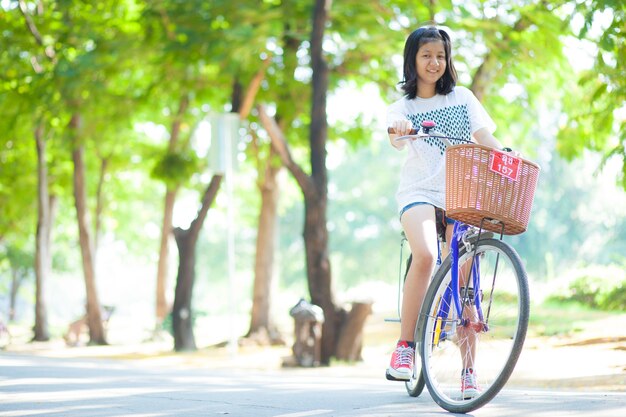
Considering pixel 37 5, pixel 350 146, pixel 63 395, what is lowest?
pixel 63 395

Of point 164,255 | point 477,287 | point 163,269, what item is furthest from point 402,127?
point 163,269

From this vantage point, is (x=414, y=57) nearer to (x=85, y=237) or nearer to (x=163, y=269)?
(x=85, y=237)

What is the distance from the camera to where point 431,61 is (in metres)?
5.70

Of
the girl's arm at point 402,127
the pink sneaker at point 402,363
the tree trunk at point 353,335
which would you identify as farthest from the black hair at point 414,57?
the tree trunk at point 353,335

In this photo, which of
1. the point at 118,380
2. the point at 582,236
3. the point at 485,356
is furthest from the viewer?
the point at 582,236

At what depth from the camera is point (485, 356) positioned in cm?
541

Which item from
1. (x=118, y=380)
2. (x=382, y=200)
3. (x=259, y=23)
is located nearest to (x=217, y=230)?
(x=382, y=200)

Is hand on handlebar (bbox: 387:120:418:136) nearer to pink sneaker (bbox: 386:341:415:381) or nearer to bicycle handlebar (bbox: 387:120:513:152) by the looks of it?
bicycle handlebar (bbox: 387:120:513:152)

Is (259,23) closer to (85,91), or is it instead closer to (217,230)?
(85,91)

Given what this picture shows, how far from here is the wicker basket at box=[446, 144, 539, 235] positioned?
487 centimetres

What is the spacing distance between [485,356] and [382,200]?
60958 millimetres

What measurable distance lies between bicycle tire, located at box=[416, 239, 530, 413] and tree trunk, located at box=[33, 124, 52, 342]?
18856mm

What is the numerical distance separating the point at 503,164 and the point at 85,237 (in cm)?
1816

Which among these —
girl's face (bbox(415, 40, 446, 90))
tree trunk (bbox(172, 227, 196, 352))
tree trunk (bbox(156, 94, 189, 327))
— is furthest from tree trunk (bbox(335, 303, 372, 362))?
tree trunk (bbox(156, 94, 189, 327))
